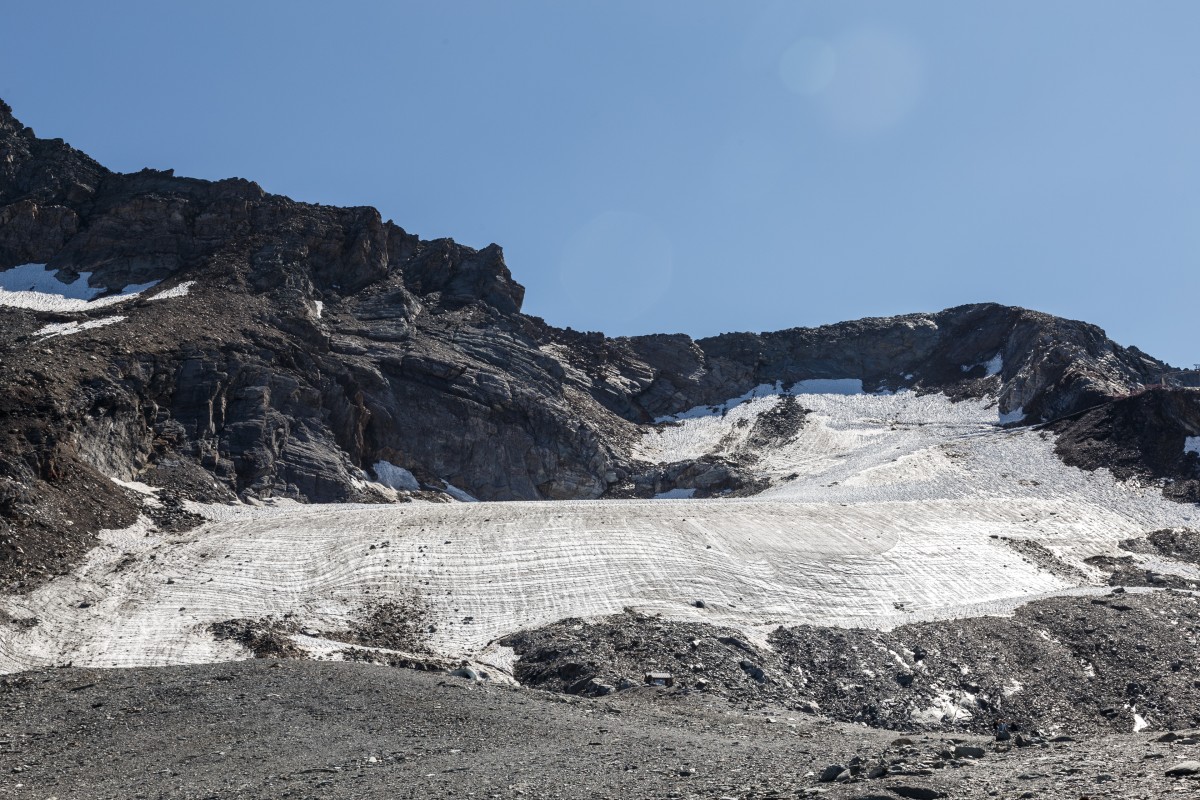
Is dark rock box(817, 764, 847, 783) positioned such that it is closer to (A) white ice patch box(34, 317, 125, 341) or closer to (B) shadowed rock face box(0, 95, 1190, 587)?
(B) shadowed rock face box(0, 95, 1190, 587)

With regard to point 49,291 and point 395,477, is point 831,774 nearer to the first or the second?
point 395,477

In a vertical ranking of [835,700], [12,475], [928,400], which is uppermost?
[928,400]

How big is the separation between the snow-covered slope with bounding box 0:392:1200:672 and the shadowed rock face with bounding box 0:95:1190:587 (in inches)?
129

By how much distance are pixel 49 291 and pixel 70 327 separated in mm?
14943

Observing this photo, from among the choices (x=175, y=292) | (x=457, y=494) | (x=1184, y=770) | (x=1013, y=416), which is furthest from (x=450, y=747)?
(x=1013, y=416)

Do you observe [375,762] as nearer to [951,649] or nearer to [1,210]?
[951,649]

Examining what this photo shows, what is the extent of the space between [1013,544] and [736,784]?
3265 centimetres

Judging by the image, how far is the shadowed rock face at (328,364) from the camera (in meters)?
40.4

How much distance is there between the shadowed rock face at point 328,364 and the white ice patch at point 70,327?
1215 millimetres

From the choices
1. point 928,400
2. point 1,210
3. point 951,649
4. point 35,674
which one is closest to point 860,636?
point 951,649

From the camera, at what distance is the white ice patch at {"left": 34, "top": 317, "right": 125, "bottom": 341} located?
4937 cm

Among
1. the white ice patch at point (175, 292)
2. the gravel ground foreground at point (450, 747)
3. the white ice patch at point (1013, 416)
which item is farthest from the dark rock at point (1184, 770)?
the white ice patch at point (1013, 416)

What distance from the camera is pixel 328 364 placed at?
56.0 meters

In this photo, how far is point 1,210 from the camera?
69062 mm
